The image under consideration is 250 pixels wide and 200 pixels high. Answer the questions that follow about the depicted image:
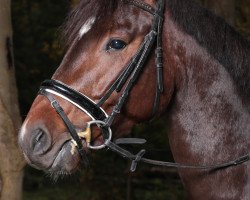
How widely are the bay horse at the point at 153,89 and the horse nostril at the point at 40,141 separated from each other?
0.01 m

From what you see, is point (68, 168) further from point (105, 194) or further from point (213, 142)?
point (105, 194)

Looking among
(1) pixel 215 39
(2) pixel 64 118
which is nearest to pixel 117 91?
(2) pixel 64 118

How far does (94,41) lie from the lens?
299cm

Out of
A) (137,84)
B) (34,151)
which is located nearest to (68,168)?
(34,151)

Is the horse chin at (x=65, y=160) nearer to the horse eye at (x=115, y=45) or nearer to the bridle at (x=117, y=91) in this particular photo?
the bridle at (x=117, y=91)

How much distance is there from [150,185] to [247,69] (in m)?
5.87

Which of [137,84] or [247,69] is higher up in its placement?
[247,69]

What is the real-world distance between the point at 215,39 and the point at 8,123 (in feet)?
6.74

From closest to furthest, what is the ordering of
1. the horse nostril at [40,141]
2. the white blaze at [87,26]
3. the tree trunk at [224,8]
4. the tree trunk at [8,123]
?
the horse nostril at [40,141] < the white blaze at [87,26] < the tree trunk at [8,123] < the tree trunk at [224,8]

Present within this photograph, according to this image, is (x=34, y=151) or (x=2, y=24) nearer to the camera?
(x=34, y=151)

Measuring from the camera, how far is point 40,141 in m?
2.92

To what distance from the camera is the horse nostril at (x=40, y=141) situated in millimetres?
2905

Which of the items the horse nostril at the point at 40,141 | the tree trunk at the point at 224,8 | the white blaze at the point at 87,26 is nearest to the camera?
the horse nostril at the point at 40,141

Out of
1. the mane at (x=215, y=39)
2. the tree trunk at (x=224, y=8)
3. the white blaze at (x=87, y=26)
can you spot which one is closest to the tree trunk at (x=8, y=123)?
the white blaze at (x=87, y=26)
